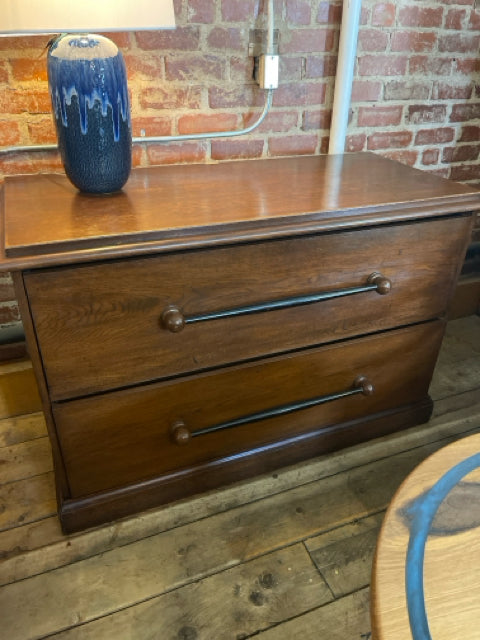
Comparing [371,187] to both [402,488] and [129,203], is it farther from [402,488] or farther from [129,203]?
[402,488]

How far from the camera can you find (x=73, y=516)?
3.61ft

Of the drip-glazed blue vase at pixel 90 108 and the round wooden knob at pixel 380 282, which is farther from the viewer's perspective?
the round wooden knob at pixel 380 282

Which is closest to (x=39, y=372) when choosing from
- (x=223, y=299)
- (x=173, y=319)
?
(x=173, y=319)

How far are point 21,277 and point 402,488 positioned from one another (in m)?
0.67

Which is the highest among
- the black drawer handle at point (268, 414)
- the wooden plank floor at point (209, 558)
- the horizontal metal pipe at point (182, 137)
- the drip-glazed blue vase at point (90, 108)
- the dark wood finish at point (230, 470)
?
the drip-glazed blue vase at point (90, 108)

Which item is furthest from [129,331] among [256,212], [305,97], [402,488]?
[305,97]

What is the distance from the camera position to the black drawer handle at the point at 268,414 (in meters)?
1.08

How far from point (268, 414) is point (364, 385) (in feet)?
0.87

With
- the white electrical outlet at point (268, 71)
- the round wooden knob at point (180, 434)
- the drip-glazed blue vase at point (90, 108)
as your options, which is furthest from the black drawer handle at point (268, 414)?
the white electrical outlet at point (268, 71)

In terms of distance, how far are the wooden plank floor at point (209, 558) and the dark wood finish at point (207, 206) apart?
68 cm

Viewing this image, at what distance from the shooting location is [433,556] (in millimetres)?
493

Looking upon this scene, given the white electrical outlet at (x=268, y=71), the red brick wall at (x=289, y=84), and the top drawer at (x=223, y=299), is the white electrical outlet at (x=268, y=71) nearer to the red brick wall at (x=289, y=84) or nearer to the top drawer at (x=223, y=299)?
the red brick wall at (x=289, y=84)

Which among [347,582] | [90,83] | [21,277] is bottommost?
[347,582]

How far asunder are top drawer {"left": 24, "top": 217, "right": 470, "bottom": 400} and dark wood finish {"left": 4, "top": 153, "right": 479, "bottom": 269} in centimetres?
4
